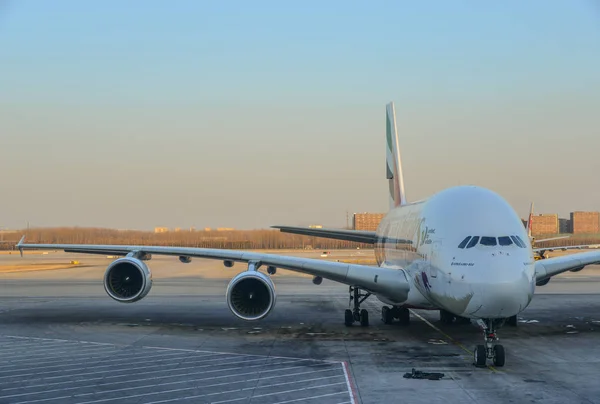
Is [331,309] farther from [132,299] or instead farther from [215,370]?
[215,370]

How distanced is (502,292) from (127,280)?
1301 cm

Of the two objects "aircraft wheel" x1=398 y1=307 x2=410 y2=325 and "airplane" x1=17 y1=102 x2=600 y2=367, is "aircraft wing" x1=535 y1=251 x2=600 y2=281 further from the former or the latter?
"aircraft wheel" x1=398 y1=307 x2=410 y2=325

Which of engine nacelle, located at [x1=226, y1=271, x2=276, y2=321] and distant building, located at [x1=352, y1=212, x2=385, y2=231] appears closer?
engine nacelle, located at [x1=226, y1=271, x2=276, y2=321]

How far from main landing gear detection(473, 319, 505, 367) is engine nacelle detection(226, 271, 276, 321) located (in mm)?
6478

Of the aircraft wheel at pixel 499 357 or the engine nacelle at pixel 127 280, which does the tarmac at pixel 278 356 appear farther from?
the engine nacelle at pixel 127 280

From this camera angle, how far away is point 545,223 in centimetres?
12569

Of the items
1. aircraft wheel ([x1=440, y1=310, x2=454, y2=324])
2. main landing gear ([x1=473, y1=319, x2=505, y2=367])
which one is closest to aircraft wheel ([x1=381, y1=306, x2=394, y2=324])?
aircraft wheel ([x1=440, y1=310, x2=454, y2=324])

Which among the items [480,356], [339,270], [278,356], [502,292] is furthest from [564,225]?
[502,292]

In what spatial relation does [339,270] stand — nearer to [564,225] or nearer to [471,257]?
[471,257]

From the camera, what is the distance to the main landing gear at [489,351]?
14.7 meters

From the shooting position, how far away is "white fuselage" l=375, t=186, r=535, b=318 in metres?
14.1

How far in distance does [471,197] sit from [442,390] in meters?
5.97

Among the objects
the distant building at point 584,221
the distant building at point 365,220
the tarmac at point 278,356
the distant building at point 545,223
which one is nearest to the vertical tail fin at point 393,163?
the tarmac at point 278,356

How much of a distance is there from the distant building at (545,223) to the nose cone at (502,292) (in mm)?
114767
